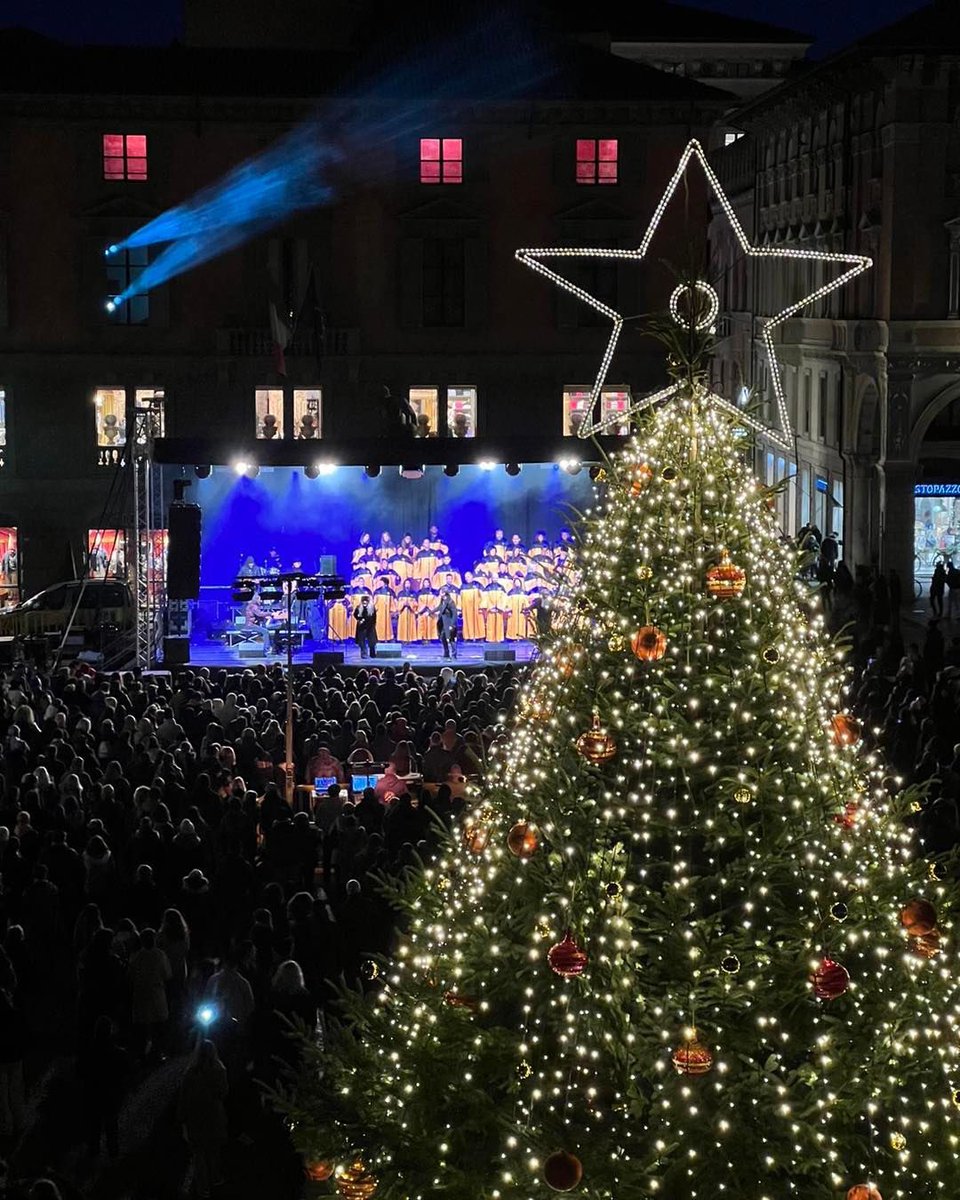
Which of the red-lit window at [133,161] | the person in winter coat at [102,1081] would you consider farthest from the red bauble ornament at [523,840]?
the red-lit window at [133,161]

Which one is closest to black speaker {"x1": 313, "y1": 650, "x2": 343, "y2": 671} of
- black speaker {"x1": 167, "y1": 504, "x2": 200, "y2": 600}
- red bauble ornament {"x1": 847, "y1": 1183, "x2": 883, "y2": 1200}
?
black speaker {"x1": 167, "y1": 504, "x2": 200, "y2": 600}

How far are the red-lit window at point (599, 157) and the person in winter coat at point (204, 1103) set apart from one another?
3897cm

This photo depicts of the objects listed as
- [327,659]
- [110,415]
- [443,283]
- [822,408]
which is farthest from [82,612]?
[822,408]

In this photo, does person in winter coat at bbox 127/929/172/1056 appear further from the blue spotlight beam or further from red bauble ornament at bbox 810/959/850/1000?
the blue spotlight beam

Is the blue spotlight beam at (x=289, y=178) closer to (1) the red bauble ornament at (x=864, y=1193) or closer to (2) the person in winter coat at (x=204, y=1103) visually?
(2) the person in winter coat at (x=204, y=1103)

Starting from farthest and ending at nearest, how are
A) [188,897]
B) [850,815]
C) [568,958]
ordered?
[188,897], [850,815], [568,958]

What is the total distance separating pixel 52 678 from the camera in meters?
29.0

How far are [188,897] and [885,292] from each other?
2746 centimetres

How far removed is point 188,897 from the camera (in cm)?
1641

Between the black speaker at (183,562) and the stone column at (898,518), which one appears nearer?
the black speaker at (183,562)

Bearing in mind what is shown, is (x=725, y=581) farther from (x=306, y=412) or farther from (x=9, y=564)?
(x=9, y=564)

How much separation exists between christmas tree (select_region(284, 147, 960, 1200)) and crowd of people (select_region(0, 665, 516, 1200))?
1179mm

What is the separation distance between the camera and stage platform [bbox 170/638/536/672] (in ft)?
116

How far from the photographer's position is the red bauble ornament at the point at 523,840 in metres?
8.77
